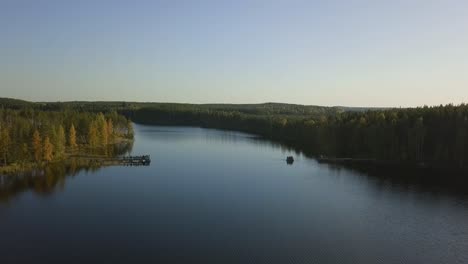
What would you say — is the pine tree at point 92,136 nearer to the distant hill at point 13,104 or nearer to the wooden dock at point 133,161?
the wooden dock at point 133,161

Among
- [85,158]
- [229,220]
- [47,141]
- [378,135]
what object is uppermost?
[378,135]

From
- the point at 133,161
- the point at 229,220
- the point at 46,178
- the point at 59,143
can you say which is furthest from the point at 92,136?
the point at 229,220

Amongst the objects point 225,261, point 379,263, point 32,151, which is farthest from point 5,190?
point 379,263

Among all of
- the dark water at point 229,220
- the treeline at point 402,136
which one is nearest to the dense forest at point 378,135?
the treeline at point 402,136

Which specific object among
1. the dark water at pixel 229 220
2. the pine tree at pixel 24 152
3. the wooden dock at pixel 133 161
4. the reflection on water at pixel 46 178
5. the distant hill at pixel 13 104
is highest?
the distant hill at pixel 13 104

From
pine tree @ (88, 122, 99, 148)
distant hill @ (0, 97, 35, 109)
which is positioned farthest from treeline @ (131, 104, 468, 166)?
distant hill @ (0, 97, 35, 109)

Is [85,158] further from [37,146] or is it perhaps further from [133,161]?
[37,146]

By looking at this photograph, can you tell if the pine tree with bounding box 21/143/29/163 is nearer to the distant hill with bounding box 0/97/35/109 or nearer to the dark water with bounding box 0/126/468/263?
the dark water with bounding box 0/126/468/263

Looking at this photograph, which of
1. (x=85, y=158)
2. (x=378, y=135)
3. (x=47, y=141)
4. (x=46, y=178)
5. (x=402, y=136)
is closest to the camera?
(x=46, y=178)
